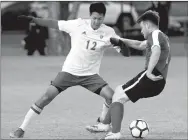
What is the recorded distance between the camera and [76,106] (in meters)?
10.6

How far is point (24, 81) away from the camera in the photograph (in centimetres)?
1393

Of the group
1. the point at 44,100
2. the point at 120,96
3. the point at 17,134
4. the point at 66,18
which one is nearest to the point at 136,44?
the point at 120,96

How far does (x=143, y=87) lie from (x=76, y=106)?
3.50m

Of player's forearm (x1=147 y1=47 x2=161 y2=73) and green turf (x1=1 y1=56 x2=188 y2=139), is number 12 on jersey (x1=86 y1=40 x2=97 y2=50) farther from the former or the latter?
green turf (x1=1 y1=56 x2=188 y2=139)

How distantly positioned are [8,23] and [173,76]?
16.0 m

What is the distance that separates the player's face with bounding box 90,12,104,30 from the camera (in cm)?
753

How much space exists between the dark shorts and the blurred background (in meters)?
12.3

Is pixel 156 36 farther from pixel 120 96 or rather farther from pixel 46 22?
pixel 46 22

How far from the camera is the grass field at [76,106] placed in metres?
8.26

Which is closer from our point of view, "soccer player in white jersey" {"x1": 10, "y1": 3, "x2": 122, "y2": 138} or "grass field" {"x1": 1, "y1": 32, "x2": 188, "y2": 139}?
"soccer player in white jersey" {"x1": 10, "y1": 3, "x2": 122, "y2": 138}

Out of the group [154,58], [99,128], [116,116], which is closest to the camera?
[154,58]

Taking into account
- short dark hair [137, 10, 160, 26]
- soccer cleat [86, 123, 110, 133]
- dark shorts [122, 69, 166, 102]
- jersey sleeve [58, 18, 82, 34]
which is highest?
short dark hair [137, 10, 160, 26]

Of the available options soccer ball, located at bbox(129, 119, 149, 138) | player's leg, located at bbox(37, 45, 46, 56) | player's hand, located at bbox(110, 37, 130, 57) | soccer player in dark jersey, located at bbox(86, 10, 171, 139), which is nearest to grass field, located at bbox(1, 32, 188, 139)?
soccer ball, located at bbox(129, 119, 149, 138)

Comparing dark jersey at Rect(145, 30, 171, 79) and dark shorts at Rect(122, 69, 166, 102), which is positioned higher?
dark jersey at Rect(145, 30, 171, 79)
